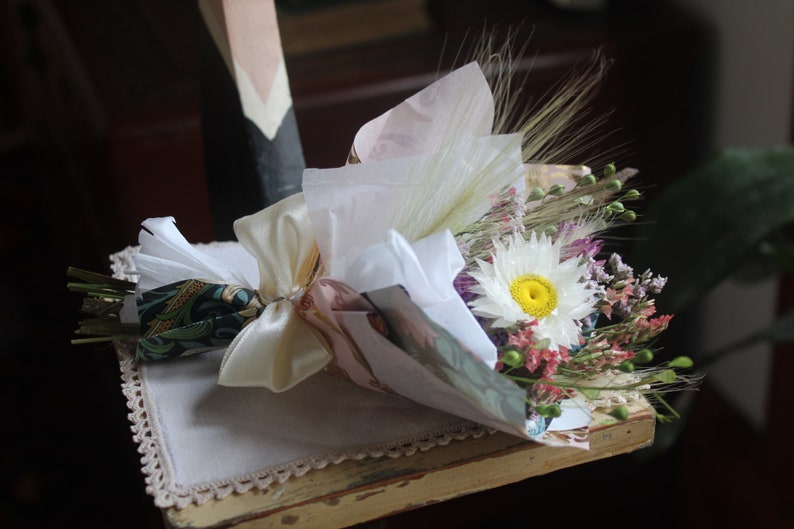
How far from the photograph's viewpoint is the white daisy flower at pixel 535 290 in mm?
574

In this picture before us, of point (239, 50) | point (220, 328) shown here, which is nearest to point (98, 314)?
point (220, 328)

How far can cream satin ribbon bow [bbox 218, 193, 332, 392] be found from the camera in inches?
24.2

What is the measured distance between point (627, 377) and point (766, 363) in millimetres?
1081

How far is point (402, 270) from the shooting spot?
1.74 ft

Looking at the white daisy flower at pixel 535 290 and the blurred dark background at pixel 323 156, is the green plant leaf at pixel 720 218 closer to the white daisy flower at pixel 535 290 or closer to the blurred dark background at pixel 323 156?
the white daisy flower at pixel 535 290

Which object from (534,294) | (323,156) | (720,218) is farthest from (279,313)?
(323,156)

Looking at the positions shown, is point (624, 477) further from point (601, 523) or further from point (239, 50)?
point (239, 50)

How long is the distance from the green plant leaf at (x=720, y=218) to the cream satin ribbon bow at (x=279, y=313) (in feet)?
0.84

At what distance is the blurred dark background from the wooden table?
2.97 ft

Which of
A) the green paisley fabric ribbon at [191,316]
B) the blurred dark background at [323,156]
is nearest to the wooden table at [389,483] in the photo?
the green paisley fabric ribbon at [191,316]

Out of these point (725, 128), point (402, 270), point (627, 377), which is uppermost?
point (402, 270)

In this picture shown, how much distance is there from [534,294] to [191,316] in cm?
25

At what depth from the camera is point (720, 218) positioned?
1.39 feet

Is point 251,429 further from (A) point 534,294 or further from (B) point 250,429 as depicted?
(A) point 534,294
